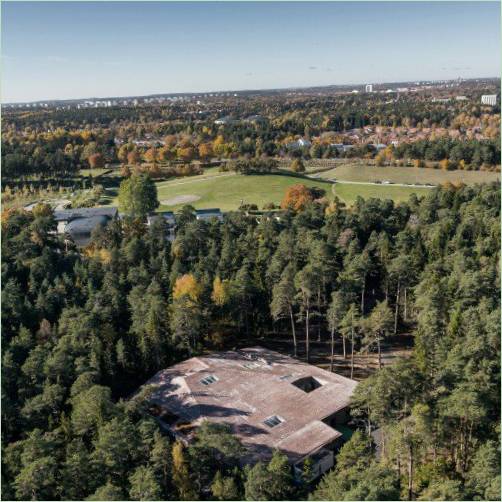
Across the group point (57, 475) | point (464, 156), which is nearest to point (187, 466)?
point (57, 475)

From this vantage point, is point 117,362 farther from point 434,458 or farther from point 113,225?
point 113,225

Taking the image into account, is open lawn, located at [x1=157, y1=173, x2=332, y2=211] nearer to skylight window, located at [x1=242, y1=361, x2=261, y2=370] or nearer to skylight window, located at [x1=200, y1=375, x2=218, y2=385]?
skylight window, located at [x1=242, y1=361, x2=261, y2=370]

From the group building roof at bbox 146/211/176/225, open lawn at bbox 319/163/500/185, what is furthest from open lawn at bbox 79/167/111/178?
open lawn at bbox 319/163/500/185

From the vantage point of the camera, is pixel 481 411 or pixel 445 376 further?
pixel 445 376

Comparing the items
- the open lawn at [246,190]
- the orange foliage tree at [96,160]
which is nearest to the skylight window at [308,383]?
the open lawn at [246,190]

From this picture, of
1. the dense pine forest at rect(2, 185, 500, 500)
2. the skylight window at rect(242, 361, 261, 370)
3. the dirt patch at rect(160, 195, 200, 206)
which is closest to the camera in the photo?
Result: the dense pine forest at rect(2, 185, 500, 500)

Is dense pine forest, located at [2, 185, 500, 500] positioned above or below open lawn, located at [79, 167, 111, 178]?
below

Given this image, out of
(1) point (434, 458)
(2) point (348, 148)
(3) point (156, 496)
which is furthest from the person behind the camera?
(2) point (348, 148)

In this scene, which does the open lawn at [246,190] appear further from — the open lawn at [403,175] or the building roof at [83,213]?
the building roof at [83,213]
